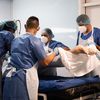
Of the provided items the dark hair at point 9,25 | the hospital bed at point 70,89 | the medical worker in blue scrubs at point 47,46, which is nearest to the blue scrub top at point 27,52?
the hospital bed at point 70,89

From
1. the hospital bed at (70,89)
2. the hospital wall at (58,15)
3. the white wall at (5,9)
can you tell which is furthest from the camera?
the white wall at (5,9)

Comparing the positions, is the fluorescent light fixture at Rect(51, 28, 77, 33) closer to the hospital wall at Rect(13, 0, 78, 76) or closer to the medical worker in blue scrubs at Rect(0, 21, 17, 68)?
the hospital wall at Rect(13, 0, 78, 76)

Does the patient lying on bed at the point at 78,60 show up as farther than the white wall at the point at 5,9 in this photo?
No

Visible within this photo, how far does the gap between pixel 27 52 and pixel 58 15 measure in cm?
171

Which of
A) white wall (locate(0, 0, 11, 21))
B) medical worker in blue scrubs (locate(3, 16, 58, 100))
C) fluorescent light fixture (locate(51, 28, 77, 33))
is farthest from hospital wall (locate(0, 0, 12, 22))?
medical worker in blue scrubs (locate(3, 16, 58, 100))

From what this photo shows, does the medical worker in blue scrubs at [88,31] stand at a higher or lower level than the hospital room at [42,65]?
higher

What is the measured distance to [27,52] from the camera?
2.15 m

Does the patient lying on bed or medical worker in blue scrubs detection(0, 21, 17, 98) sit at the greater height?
medical worker in blue scrubs detection(0, 21, 17, 98)

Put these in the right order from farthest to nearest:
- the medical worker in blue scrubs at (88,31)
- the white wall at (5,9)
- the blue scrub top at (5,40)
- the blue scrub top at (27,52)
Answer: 1. the white wall at (5,9)
2. the medical worker in blue scrubs at (88,31)
3. the blue scrub top at (5,40)
4. the blue scrub top at (27,52)

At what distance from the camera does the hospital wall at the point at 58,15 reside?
350cm

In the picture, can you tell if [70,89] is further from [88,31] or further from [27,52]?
[88,31]

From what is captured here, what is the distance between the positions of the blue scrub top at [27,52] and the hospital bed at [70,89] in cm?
22

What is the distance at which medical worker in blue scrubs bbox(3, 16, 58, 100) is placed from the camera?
2.09 metres

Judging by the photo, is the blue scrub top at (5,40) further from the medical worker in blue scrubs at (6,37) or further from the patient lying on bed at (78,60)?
the patient lying on bed at (78,60)
